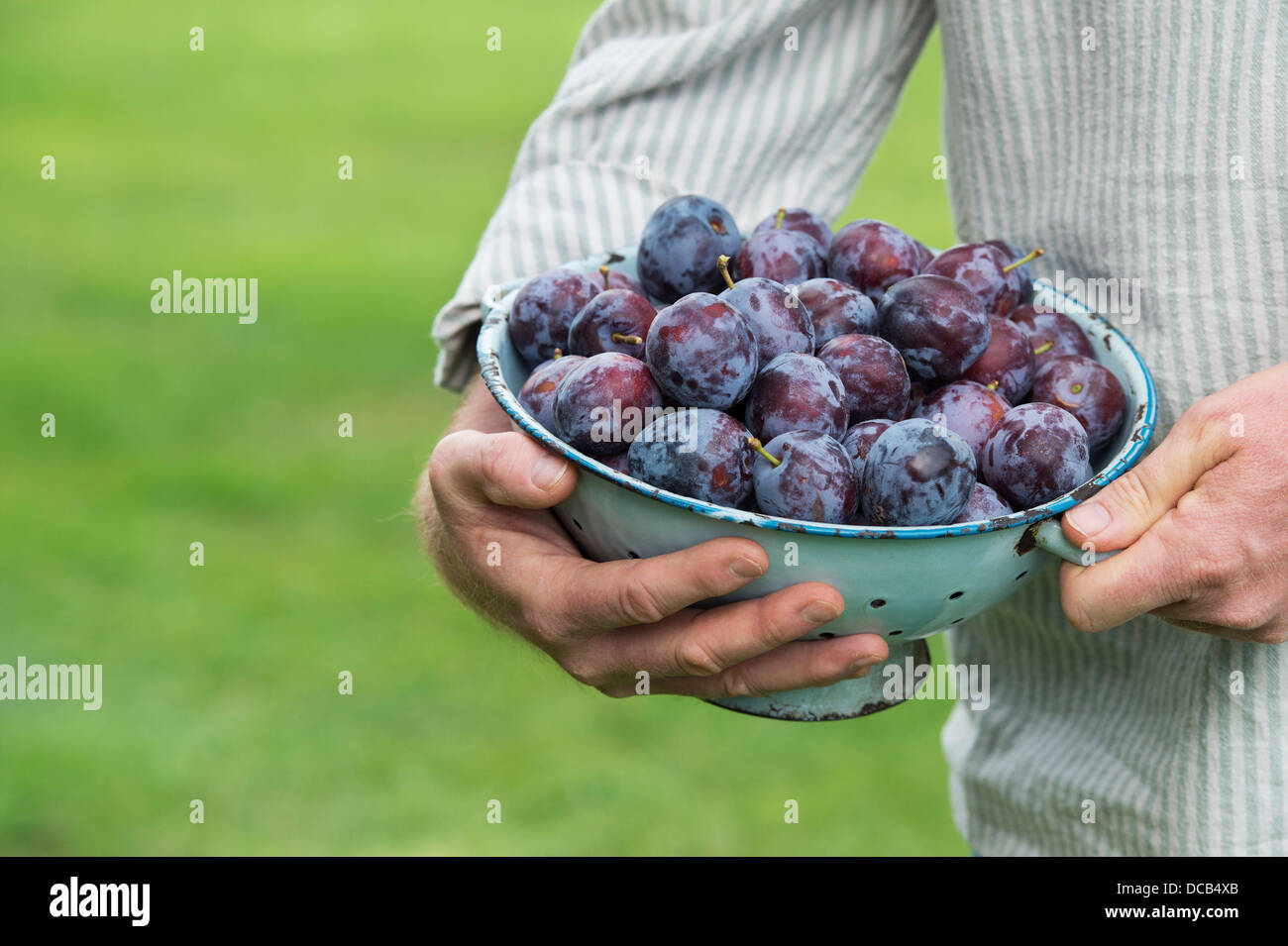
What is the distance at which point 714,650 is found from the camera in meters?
1.03

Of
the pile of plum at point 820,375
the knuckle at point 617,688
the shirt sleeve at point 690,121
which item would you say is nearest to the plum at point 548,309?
the pile of plum at point 820,375

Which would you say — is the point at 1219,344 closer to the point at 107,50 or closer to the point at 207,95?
the point at 207,95

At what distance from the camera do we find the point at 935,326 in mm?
1053

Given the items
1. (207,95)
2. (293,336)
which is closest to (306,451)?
(293,336)

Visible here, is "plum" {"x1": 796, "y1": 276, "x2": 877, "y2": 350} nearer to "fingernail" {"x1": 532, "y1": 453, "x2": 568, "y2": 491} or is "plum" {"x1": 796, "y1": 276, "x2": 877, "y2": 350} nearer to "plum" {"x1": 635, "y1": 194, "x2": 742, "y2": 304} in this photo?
"plum" {"x1": 635, "y1": 194, "x2": 742, "y2": 304}

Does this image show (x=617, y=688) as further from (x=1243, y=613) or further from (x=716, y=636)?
(x=1243, y=613)

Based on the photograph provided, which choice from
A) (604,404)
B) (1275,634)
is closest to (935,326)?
(604,404)

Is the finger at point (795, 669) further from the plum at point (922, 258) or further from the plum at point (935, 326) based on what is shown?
the plum at point (922, 258)

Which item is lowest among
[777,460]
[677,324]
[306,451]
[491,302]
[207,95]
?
[777,460]

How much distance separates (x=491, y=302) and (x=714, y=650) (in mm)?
435

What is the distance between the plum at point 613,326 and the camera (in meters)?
1.09

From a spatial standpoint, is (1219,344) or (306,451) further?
(306,451)

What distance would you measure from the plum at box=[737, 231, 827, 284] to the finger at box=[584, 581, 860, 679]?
1.08ft
